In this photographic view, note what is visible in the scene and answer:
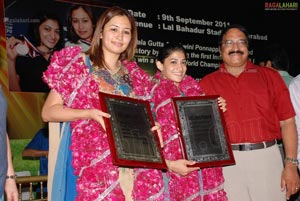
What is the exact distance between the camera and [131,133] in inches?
117

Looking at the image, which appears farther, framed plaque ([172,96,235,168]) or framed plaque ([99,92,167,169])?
framed plaque ([172,96,235,168])

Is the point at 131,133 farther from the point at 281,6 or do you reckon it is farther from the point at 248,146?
the point at 281,6

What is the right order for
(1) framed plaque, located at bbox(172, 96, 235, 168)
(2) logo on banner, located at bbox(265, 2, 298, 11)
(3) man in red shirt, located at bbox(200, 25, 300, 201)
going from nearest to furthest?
(1) framed plaque, located at bbox(172, 96, 235, 168), (3) man in red shirt, located at bbox(200, 25, 300, 201), (2) logo on banner, located at bbox(265, 2, 298, 11)

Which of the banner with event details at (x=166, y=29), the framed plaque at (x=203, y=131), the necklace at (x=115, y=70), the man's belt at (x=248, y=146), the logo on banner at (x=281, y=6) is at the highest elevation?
the logo on banner at (x=281, y=6)

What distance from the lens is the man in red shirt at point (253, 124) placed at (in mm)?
3801

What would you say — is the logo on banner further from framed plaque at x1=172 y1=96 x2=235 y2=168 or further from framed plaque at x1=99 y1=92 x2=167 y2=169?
framed plaque at x1=99 y1=92 x2=167 y2=169

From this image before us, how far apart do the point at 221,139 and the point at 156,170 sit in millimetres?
555

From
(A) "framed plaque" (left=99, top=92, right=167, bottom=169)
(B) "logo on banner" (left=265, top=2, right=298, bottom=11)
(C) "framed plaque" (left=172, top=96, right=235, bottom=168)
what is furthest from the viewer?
(B) "logo on banner" (left=265, top=2, right=298, bottom=11)

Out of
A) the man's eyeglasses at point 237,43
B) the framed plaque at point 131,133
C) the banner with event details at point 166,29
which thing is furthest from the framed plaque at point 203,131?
the banner with event details at point 166,29

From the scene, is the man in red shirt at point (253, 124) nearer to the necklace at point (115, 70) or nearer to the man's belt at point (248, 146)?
the man's belt at point (248, 146)

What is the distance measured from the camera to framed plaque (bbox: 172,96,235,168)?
3379mm

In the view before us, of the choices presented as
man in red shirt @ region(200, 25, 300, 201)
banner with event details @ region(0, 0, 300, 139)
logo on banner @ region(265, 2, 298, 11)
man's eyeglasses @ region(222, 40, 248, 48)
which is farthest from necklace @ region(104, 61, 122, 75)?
logo on banner @ region(265, 2, 298, 11)

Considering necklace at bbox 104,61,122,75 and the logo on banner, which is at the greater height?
the logo on banner

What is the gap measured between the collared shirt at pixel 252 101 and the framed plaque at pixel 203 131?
0.34 metres
